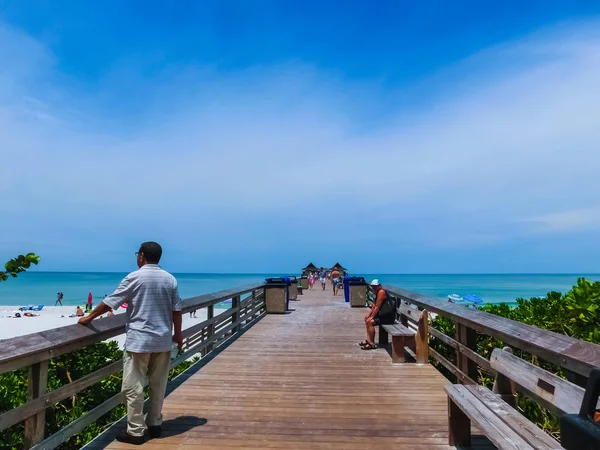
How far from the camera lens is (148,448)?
12.2 feet

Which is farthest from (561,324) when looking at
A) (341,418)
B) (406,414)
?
(341,418)

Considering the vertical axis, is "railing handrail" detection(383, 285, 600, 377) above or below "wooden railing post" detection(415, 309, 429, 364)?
above

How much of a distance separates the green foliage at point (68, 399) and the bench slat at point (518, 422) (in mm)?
4042

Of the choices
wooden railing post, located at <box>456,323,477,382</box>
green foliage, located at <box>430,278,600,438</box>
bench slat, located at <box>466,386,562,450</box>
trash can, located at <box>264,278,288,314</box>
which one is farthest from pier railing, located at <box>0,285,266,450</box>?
trash can, located at <box>264,278,288,314</box>

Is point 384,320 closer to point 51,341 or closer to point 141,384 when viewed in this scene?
point 141,384

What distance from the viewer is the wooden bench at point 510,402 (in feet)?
8.24

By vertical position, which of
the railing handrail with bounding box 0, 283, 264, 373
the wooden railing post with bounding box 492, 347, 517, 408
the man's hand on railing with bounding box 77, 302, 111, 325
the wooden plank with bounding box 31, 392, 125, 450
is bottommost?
the wooden plank with bounding box 31, 392, 125, 450

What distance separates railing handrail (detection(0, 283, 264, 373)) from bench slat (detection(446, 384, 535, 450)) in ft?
9.17

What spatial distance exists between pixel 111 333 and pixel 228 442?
4.46 feet

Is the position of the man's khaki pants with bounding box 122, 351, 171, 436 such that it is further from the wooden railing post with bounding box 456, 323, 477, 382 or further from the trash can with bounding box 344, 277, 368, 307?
the trash can with bounding box 344, 277, 368, 307

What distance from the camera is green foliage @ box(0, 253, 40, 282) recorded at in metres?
3.71

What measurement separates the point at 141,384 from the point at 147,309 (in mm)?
630

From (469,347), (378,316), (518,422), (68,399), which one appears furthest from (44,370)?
(378,316)

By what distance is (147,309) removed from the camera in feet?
12.6
